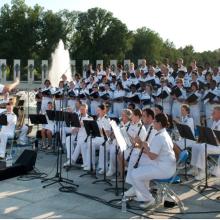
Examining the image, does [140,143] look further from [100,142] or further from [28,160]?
[28,160]

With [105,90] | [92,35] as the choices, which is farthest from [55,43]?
[105,90]

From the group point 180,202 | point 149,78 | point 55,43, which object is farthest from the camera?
point 55,43

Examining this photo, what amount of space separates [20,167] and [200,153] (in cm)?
444

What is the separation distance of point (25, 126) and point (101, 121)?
4.74 meters

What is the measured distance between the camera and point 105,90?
54.8ft

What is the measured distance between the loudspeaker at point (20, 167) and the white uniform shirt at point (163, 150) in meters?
4.13

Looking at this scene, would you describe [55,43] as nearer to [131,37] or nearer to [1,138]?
[131,37]

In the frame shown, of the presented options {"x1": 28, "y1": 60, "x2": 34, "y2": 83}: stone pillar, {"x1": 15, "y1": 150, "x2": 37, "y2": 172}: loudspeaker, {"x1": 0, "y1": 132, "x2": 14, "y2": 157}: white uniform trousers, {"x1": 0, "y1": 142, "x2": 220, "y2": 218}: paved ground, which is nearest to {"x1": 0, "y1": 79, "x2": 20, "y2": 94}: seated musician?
{"x1": 15, "y1": 150, "x2": 37, "y2": 172}: loudspeaker

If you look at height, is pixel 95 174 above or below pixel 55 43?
below

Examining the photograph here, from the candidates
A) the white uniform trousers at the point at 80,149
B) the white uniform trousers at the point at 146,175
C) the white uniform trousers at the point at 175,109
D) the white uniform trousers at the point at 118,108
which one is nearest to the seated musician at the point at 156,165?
the white uniform trousers at the point at 146,175

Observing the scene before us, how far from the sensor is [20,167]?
1042cm

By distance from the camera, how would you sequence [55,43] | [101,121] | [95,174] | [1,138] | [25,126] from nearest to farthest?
[95,174], [101,121], [1,138], [25,126], [55,43]

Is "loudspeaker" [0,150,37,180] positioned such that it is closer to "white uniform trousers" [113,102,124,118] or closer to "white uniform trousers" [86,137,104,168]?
"white uniform trousers" [86,137,104,168]

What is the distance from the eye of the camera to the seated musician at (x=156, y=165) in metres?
7.50
